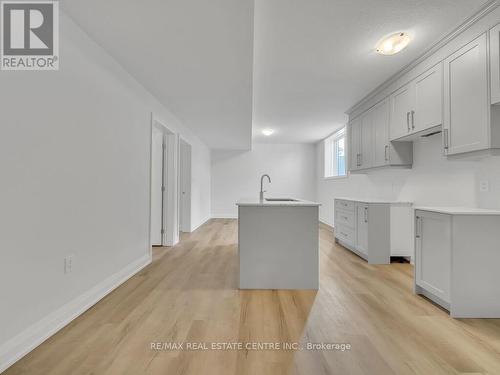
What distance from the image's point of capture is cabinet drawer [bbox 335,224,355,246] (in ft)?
14.2

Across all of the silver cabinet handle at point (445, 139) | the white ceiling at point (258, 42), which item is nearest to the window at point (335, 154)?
the white ceiling at point (258, 42)

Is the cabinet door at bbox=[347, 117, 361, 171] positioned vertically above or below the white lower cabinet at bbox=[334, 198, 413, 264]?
above

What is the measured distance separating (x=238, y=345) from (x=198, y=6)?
7.87ft

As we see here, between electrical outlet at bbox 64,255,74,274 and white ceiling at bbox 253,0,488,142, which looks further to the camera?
white ceiling at bbox 253,0,488,142

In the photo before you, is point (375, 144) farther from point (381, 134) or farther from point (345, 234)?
point (345, 234)

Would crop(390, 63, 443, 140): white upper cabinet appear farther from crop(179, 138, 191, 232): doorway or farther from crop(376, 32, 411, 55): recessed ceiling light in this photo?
crop(179, 138, 191, 232): doorway

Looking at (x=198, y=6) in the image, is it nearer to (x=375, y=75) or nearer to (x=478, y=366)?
(x=375, y=75)

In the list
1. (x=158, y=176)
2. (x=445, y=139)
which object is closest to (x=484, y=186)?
(x=445, y=139)

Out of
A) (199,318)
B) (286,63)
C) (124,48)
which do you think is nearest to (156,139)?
(124,48)

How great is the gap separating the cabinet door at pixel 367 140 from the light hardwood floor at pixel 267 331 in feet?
6.30

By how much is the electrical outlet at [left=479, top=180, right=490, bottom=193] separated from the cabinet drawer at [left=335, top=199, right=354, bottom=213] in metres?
1.80

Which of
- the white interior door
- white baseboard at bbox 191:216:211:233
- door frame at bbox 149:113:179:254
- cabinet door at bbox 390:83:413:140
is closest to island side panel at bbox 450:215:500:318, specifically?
cabinet door at bbox 390:83:413:140

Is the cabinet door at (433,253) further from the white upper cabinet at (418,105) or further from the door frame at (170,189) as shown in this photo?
the door frame at (170,189)

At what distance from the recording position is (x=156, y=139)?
4734 mm
